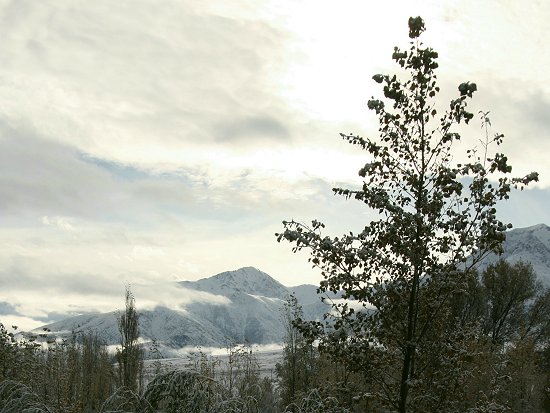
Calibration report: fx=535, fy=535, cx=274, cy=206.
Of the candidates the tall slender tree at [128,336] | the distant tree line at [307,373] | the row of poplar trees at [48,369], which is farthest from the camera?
the tall slender tree at [128,336]

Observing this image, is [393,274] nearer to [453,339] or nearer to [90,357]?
[453,339]

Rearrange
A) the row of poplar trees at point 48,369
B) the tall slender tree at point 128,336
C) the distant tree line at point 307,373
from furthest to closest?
→ the tall slender tree at point 128,336 < the row of poplar trees at point 48,369 < the distant tree line at point 307,373

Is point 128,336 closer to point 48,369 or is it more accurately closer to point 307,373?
point 48,369

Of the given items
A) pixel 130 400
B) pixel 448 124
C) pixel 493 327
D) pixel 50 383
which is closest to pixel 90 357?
pixel 50 383

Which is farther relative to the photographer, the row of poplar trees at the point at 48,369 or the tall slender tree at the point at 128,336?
the tall slender tree at the point at 128,336

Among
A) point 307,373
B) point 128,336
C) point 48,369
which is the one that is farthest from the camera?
point 128,336

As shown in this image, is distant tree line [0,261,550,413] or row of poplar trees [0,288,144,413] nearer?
distant tree line [0,261,550,413]

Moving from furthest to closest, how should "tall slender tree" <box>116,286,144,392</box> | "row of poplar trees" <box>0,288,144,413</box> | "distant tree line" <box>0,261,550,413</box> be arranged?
1. "tall slender tree" <box>116,286,144,392</box>
2. "row of poplar trees" <box>0,288,144,413</box>
3. "distant tree line" <box>0,261,550,413</box>

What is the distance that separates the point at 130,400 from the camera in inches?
313

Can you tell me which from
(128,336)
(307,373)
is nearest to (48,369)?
(128,336)

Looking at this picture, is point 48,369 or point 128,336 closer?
point 48,369

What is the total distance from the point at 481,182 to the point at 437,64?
1884 mm

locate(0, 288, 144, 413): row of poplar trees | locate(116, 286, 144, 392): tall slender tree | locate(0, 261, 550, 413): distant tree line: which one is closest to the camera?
locate(0, 261, 550, 413): distant tree line

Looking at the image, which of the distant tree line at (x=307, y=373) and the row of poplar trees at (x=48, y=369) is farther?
the row of poplar trees at (x=48, y=369)
